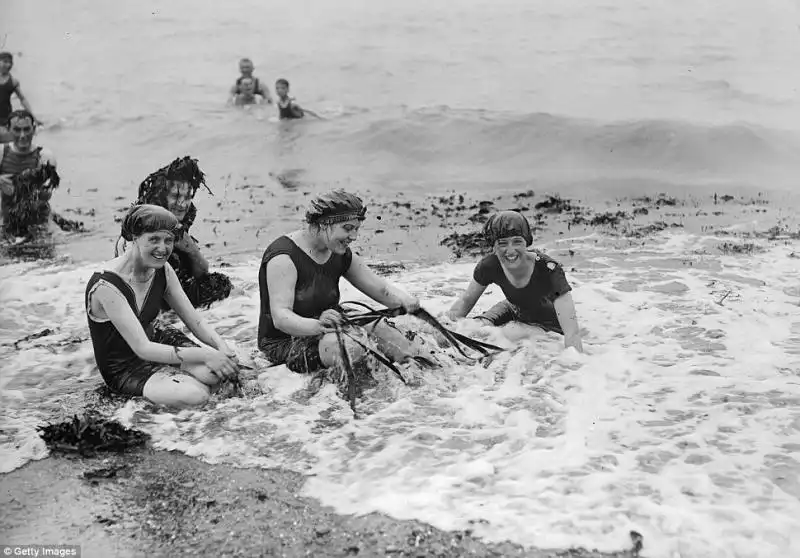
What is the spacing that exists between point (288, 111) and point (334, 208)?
12905mm

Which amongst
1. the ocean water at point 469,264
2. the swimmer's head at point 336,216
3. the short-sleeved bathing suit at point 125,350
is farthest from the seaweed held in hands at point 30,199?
the swimmer's head at point 336,216

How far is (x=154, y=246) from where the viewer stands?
4.87 metres

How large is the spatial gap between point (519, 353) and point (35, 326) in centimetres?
407

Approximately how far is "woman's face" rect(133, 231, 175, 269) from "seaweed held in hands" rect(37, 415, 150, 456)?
3.24ft

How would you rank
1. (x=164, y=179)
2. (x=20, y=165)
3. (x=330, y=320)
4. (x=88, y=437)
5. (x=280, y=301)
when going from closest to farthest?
(x=88, y=437) < (x=330, y=320) < (x=280, y=301) < (x=164, y=179) < (x=20, y=165)

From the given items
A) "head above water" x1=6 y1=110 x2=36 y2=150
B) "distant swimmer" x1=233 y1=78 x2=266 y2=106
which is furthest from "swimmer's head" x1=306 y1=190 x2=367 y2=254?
"distant swimmer" x1=233 y1=78 x2=266 y2=106

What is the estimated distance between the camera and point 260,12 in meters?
28.5

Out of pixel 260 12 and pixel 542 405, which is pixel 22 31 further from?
pixel 542 405

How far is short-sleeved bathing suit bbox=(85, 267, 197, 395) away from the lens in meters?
5.00

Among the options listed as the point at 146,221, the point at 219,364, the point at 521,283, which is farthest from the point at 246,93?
the point at 219,364

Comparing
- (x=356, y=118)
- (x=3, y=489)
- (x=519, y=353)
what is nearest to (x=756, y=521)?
(x=519, y=353)

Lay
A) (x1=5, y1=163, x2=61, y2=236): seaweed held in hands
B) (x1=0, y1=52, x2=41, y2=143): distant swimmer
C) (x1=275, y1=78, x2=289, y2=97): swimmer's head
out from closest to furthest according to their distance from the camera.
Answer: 1. (x1=5, y1=163, x2=61, y2=236): seaweed held in hands
2. (x1=0, y1=52, x2=41, y2=143): distant swimmer
3. (x1=275, y1=78, x2=289, y2=97): swimmer's head

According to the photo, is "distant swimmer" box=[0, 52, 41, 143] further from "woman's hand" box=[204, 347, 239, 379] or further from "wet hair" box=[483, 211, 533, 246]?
"wet hair" box=[483, 211, 533, 246]

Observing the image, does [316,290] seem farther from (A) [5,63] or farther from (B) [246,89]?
(B) [246,89]
